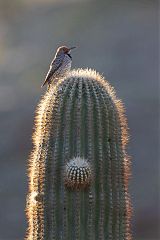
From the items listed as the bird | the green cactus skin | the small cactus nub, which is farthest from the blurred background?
the small cactus nub

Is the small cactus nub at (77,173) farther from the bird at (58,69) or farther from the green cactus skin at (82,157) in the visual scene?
the bird at (58,69)

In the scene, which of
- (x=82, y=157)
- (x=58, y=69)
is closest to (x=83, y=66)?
(x=58, y=69)

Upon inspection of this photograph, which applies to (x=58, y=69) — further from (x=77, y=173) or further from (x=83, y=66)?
(x=83, y=66)

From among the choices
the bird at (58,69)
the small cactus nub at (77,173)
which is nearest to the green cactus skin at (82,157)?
the small cactus nub at (77,173)

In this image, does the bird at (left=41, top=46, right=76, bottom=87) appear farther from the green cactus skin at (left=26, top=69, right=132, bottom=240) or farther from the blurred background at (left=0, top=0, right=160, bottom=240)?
the blurred background at (left=0, top=0, right=160, bottom=240)
